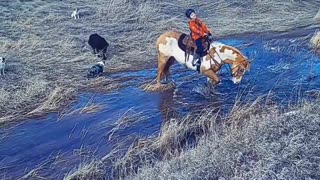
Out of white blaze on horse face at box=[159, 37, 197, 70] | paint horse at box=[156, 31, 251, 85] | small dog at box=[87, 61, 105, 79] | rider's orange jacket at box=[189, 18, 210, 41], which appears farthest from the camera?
small dog at box=[87, 61, 105, 79]

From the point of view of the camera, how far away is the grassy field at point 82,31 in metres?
11.5

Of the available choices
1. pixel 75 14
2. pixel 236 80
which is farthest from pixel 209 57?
pixel 75 14

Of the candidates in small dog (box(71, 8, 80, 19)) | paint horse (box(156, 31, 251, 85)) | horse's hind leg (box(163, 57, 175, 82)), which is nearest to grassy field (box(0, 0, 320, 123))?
small dog (box(71, 8, 80, 19))

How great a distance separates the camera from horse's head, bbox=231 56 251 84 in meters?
10.6

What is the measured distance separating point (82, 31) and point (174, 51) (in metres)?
6.45

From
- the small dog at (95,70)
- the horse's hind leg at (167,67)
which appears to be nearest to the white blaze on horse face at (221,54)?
the horse's hind leg at (167,67)

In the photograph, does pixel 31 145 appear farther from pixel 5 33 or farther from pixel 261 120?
pixel 5 33

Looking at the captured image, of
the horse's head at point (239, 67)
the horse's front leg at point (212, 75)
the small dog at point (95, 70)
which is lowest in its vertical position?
the small dog at point (95, 70)

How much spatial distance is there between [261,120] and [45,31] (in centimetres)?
1013

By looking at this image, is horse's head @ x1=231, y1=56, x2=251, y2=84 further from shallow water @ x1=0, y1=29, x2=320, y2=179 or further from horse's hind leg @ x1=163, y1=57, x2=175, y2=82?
horse's hind leg @ x1=163, y1=57, x2=175, y2=82

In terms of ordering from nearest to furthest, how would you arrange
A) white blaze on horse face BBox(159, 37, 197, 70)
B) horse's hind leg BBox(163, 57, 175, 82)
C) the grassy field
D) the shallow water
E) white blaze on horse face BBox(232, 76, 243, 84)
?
the shallow water
white blaze on horse face BBox(232, 76, 243, 84)
white blaze on horse face BBox(159, 37, 197, 70)
the grassy field
horse's hind leg BBox(163, 57, 175, 82)

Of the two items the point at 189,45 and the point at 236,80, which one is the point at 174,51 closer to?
the point at 189,45

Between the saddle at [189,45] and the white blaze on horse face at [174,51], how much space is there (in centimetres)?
16

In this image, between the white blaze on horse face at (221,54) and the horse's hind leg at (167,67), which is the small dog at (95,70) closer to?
the horse's hind leg at (167,67)
